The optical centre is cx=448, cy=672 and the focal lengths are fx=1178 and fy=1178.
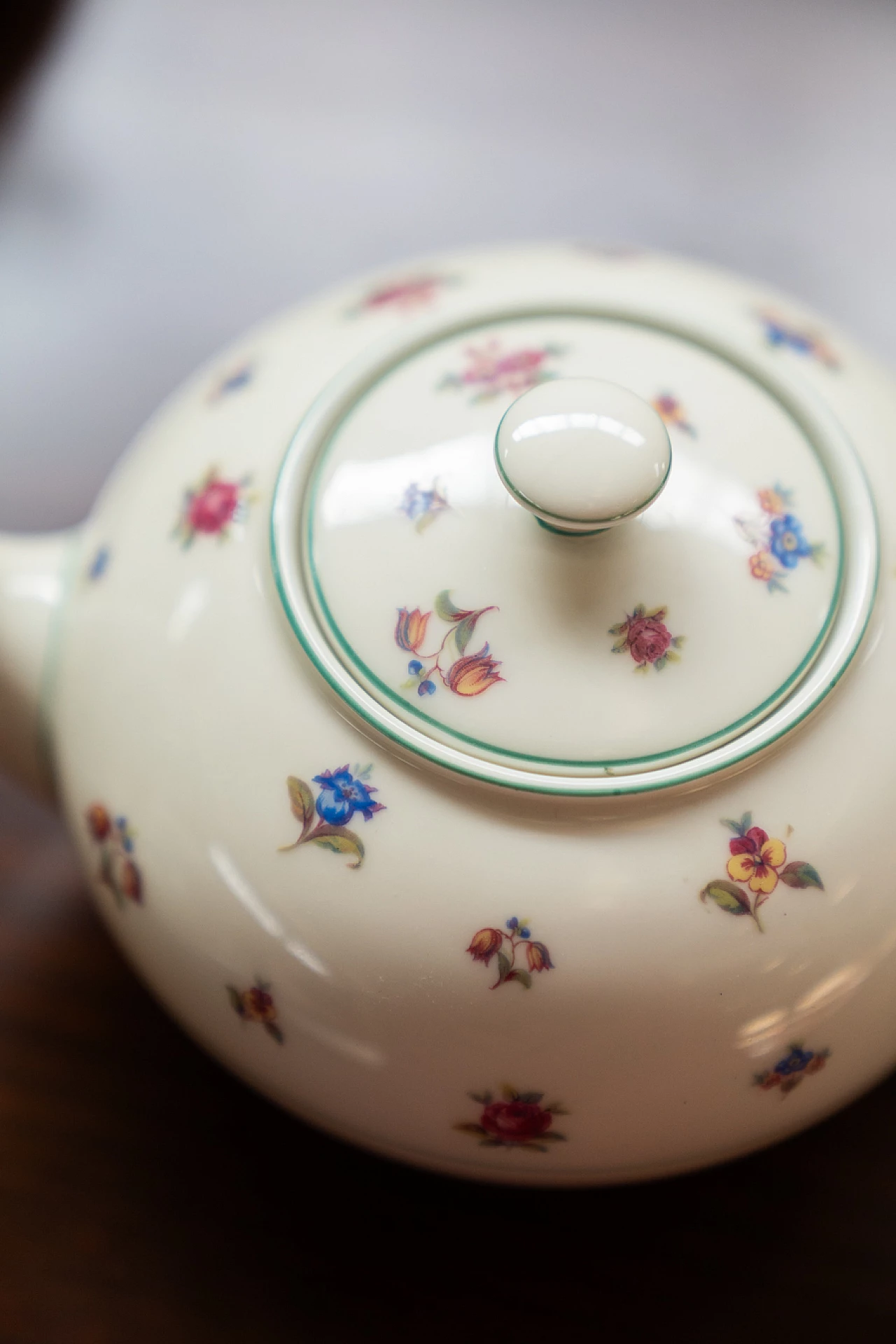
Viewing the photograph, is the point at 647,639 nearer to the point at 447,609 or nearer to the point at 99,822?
the point at 447,609

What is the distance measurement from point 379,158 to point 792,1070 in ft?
3.13

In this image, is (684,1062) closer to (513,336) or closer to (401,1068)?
(401,1068)

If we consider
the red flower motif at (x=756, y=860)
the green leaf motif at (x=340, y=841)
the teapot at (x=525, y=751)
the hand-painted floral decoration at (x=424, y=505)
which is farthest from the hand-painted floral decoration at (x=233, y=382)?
the red flower motif at (x=756, y=860)

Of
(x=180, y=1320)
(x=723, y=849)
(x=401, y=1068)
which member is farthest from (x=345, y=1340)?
(x=723, y=849)

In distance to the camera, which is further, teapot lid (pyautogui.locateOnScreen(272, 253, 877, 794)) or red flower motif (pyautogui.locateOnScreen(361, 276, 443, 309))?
red flower motif (pyautogui.locateOnScreen(361, 276, 443, 309))

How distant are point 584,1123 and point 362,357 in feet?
1.39

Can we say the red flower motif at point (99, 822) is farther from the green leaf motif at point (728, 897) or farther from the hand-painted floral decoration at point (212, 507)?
the green leaf motif at point (728, 897)

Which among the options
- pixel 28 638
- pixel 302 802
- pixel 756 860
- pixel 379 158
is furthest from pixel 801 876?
pixel 379 158

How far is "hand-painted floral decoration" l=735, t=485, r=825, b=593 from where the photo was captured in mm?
598

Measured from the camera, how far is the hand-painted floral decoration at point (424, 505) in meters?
0.60

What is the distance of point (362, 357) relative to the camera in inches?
25.8

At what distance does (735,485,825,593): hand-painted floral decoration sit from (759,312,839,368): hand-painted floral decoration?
0.14m

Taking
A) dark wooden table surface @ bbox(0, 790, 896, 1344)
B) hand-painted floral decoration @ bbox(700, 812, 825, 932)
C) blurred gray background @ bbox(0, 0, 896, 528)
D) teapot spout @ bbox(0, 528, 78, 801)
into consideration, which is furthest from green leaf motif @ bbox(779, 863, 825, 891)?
blurred gray background @ bbox(0, 0, 896, 528)

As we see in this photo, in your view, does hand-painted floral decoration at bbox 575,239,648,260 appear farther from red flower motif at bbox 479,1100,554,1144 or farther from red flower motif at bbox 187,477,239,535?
red flower motif at bbox 479,1100,554,1144
